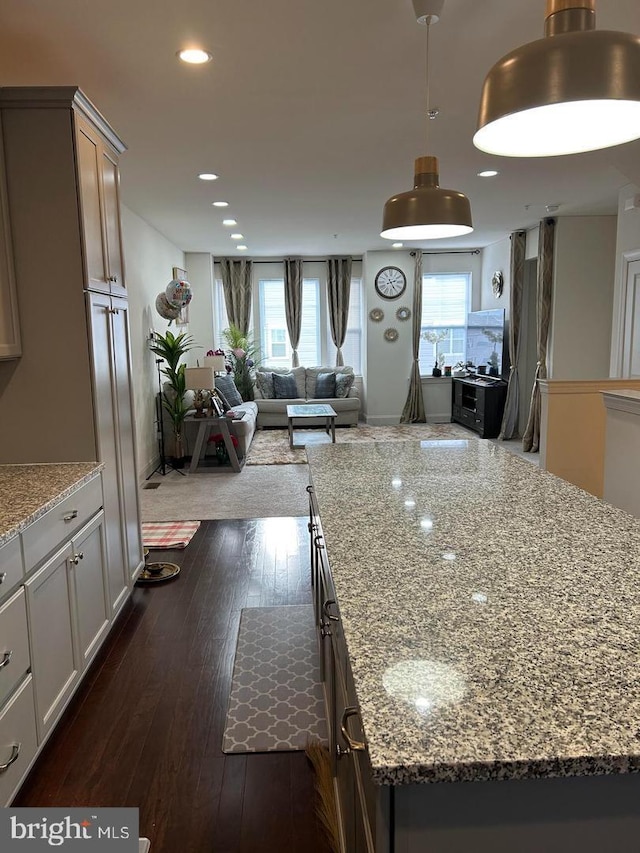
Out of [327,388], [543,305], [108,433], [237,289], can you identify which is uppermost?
[237,289]

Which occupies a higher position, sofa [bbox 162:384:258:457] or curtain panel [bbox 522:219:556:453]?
curtain panel [bbox 522:219:556:453]

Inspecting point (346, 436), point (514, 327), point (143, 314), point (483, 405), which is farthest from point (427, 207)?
point (346, 436)

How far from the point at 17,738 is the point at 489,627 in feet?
5.10

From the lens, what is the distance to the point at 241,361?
9.44 metres

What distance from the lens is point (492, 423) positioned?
26.4 feet

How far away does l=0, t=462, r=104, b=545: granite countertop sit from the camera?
6.31ft

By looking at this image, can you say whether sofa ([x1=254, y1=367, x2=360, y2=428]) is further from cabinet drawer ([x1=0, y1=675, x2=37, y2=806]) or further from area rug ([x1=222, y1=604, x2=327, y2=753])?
cabinet drawer ([x1=0, y1=675, x2=37, y2=806])

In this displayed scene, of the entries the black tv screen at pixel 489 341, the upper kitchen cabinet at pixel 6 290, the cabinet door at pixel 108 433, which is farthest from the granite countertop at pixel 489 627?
the black tv screen at pixel 489 341

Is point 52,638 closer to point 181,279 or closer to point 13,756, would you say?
point 13,756

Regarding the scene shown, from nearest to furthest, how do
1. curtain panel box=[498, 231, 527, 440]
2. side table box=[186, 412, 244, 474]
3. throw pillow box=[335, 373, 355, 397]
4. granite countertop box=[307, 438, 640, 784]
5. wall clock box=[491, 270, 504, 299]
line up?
granite countertop box=[307, 438, 640, 784] < side table box=[186, 412, 244, 474] < curtain panel box=[498, 231, 527, 440] < wall clock box=[491, 270, 504, 299] < throw pillow box=[335, 373, 355, 397]

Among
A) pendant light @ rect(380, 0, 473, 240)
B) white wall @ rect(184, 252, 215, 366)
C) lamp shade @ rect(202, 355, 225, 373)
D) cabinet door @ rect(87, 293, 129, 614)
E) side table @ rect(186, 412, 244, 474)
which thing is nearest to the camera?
pendant light @ rect(380, 0, 473, 240)

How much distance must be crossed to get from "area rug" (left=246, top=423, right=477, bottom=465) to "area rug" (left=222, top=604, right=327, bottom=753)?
3789 millimetres

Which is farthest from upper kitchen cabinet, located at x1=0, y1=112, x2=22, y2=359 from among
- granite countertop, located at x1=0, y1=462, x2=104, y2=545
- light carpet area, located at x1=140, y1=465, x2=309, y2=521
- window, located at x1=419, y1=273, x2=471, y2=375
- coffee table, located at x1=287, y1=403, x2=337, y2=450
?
window, located at x1=419, y1=273, x2=471, y2=375

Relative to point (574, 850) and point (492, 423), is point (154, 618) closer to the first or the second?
point (574, 850)
